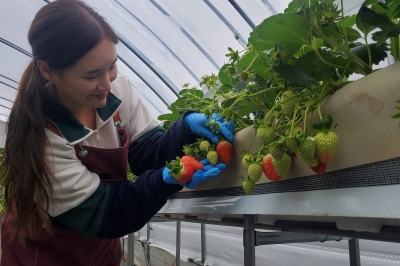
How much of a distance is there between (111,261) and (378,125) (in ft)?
3.56

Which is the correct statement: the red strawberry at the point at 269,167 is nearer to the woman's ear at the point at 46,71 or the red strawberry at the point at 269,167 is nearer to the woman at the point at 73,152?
the woman at the point at 73,152

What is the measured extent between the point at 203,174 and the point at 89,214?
14.0 inches

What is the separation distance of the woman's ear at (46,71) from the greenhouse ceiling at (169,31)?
84 cm

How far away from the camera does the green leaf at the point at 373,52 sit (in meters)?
0.55

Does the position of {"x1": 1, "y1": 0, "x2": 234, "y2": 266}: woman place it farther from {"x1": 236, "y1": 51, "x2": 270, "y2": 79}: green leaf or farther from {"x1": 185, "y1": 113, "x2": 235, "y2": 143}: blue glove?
{"x1": 236, "y1": 51, "x2": 270, "y2": 79}: green leaf

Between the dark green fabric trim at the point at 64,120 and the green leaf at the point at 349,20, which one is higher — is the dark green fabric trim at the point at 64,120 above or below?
below

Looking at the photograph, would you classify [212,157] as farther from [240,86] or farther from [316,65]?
[316,65]

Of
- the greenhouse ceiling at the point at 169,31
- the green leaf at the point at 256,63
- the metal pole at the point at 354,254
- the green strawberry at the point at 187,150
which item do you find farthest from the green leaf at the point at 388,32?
the greenhouse ceiling at the point at 169,31

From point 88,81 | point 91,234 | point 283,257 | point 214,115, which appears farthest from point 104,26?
point 283,257

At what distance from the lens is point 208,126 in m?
0.88

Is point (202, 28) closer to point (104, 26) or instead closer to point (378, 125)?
point (104, 26)

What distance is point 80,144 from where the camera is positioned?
1050 millimetres

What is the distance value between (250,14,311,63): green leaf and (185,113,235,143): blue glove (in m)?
0.28

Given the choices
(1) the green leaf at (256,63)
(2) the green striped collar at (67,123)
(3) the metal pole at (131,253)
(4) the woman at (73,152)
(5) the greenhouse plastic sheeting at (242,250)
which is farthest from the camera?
(3) the metal pole at (131,253)
